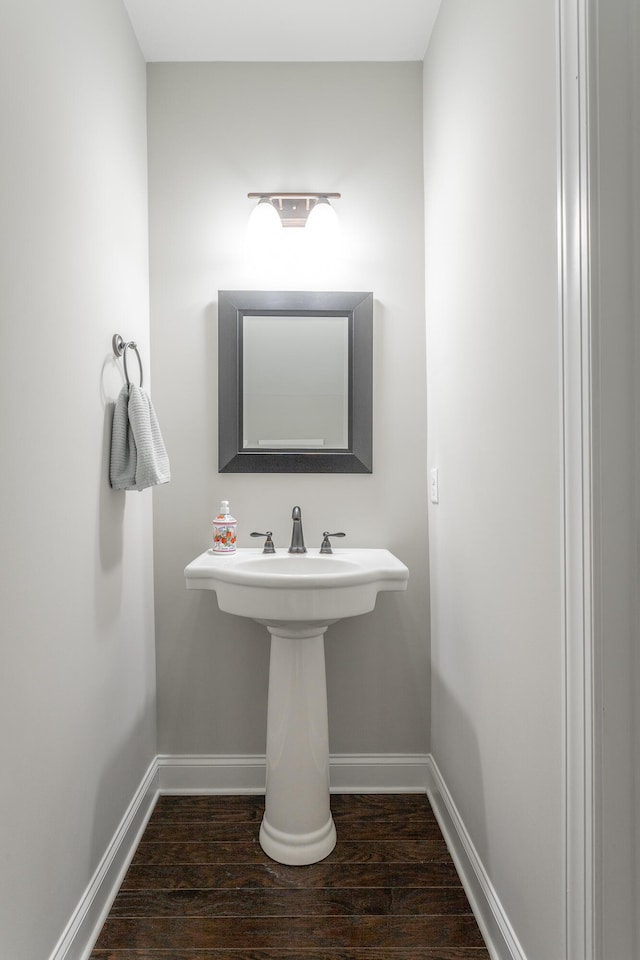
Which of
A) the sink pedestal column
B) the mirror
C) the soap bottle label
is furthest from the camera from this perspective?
the mirror

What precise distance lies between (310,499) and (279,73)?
1490mm

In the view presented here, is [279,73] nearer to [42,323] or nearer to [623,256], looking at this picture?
[42,323]

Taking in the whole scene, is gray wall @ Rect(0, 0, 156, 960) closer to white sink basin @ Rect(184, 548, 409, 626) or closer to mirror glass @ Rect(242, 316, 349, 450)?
white sink basin @ Rect(184, 548, 409, 626)

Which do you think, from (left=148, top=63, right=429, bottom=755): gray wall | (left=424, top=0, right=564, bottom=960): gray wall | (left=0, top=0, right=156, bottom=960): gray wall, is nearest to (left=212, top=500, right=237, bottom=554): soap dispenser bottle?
(left=148, top=63, right=429, bottom=755): gray wall

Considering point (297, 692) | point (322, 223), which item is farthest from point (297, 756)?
point (322, 223)

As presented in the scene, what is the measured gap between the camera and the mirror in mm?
1940

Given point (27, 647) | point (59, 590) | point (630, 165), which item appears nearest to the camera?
point (630, 165)

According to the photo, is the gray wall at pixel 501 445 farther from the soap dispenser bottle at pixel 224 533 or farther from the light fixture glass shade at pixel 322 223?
the soap dispenser bottle at pixel 224 533

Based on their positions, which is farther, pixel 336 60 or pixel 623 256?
pixel 336 60

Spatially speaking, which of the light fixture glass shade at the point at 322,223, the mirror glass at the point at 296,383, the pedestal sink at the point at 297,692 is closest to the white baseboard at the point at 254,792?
the pedestal sink at the point at 297,692

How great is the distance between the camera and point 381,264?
6.44 feet

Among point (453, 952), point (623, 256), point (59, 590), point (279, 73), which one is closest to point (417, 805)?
point (453, 952)

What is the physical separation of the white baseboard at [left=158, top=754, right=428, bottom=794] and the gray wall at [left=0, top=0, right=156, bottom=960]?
269 millimetres

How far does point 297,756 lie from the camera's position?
1.62m
